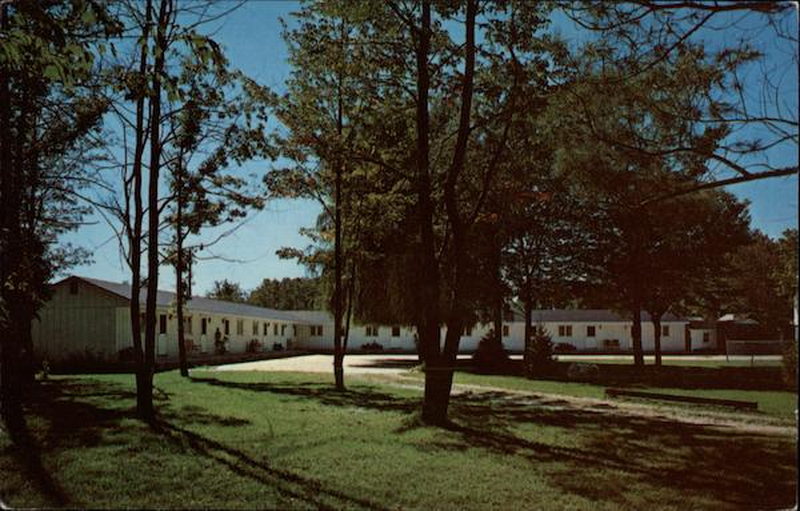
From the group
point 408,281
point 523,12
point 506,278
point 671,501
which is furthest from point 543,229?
point 671,501

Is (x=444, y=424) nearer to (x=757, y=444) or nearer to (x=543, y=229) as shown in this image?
(x=757, y=444)

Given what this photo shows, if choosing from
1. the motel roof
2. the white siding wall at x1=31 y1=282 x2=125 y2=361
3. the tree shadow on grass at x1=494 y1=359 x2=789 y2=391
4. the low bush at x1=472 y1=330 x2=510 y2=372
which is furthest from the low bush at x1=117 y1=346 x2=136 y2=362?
the low bush at x1=472 y1=330 x2=510 y2=372

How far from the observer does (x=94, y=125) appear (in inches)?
459

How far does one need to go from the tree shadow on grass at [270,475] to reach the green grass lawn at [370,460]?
0.02 m

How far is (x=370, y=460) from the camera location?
26.9ft

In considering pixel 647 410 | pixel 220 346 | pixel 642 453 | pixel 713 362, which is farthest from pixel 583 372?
pixel 220 346

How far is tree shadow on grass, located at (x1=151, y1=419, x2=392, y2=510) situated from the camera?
244 inches

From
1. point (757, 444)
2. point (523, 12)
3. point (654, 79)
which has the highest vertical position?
point (523, 12)

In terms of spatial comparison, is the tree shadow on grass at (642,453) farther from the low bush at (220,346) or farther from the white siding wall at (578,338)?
the white siding wall at (578,338)

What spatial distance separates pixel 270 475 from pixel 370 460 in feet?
5.28

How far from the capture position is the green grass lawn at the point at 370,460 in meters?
6.40

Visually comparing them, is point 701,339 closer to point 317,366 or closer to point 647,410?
point 317,366

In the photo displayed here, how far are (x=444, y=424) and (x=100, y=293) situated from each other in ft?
81.9

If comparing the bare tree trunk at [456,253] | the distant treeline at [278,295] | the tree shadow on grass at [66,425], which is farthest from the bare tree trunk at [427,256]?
the distant treeline at [278,295]
